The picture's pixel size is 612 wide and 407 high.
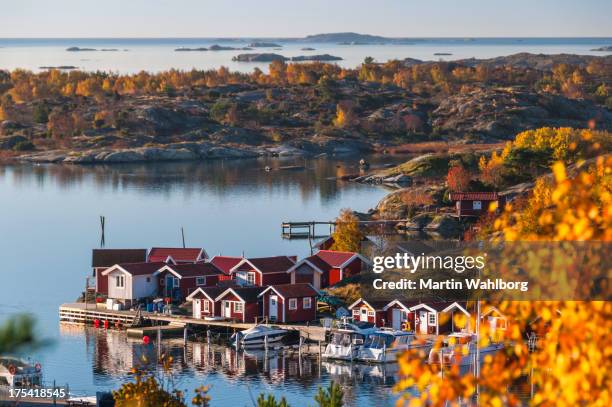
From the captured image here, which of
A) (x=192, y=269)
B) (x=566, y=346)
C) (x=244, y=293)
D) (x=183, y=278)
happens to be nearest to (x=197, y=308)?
(x=244, y=293)

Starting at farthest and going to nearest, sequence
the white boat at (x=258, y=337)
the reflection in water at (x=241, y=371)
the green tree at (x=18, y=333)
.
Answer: the white boat at (x=258, y=337), the reflection in water at (x=241, y=371), the green tree at (x=18, y=333)

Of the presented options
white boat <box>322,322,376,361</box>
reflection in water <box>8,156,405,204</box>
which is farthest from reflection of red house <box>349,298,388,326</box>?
reflection in water <box>8,156,405,204</box>

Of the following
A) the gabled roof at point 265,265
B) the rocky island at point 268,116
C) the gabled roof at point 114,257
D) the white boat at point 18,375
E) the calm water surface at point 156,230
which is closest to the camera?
the white boat at point 18,375

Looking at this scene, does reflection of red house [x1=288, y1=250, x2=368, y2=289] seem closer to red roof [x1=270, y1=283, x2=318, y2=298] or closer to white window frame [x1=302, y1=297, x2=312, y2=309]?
red roof [x1=270, y1=283, x2=318, y2=298]

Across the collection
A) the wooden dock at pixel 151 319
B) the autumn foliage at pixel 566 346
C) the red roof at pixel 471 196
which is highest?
the autumn foliage at pixel 566 346

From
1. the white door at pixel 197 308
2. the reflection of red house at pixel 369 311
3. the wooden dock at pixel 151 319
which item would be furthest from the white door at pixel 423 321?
the white door at pixel 197 308

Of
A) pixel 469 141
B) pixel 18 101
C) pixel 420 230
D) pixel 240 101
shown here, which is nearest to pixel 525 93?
pixel 469 141

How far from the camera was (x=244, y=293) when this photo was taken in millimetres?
36469

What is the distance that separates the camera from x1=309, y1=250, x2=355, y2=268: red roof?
3941 centimetres

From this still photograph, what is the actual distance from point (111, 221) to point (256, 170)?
25001 millimetres

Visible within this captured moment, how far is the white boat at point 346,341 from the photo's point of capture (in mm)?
32312

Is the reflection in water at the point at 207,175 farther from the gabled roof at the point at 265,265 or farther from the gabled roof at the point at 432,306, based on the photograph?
the gabled roof at the point at 432,306

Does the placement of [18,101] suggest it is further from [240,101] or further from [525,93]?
[525,93]

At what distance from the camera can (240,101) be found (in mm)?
116812
